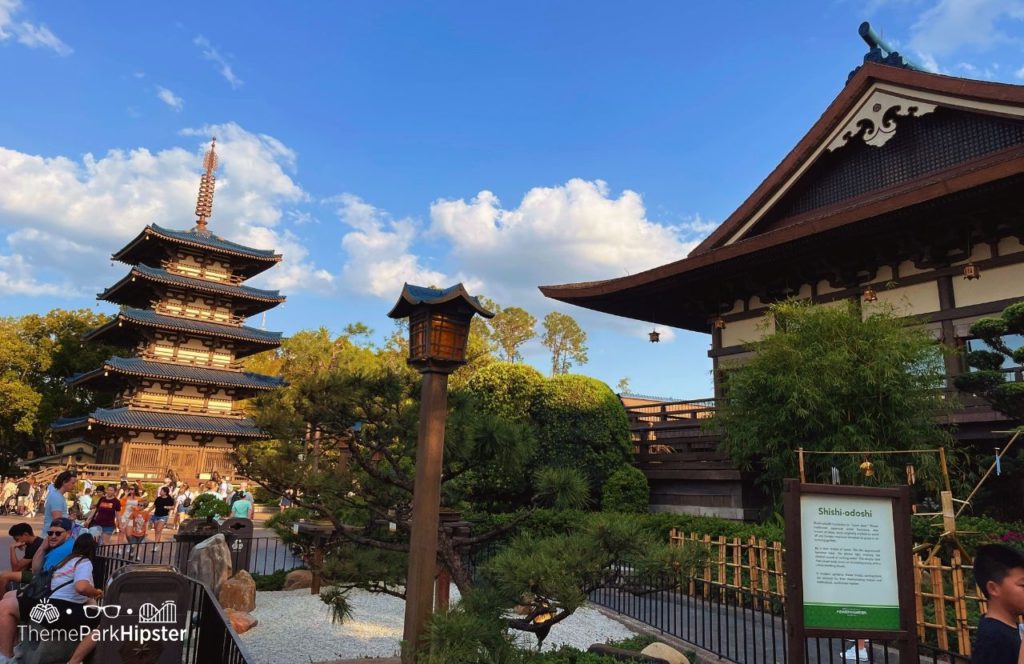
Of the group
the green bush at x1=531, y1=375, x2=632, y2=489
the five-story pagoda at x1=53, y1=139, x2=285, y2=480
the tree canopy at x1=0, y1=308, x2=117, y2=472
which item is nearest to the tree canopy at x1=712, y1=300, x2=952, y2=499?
the green bush at x1=531, y1=375, x2=632, y2=489

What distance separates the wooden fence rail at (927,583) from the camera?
249 inches

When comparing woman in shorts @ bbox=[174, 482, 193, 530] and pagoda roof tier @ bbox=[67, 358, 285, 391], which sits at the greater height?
pagoda roof tier @ bbox=[67, 358, 285, 391]

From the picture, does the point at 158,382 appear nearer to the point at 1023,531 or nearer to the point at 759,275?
the point at 759,275

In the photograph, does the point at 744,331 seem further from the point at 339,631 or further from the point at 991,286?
the point at 339,631

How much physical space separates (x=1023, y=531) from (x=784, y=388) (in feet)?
11.1

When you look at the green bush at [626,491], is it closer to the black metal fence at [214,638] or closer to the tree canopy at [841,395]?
the tree canopy at [841,395]

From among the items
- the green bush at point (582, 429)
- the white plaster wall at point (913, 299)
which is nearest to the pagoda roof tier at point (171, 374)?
the green bush at point (582, 429)

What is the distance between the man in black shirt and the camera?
8.67 ft

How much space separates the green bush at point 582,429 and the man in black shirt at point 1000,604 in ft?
33.2

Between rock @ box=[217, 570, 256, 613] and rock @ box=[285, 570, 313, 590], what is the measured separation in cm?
188

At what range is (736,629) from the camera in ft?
22.3

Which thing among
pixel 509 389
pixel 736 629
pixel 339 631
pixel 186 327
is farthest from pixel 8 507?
pixel 736 629

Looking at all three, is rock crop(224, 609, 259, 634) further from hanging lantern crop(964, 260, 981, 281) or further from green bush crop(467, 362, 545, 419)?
hanging lantern crop(964, 260, 981, 281)

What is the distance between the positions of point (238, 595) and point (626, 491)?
7425 mm
